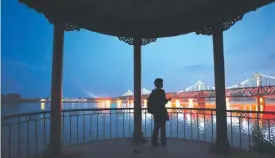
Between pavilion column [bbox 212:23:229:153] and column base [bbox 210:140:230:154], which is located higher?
pavilion column [bbox 212:23:229:153]

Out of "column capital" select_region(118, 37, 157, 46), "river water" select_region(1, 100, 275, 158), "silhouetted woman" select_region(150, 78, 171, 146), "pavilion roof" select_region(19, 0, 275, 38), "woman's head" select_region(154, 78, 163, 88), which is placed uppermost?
"pavilion roof" select_region(19, 0, 275, 38)

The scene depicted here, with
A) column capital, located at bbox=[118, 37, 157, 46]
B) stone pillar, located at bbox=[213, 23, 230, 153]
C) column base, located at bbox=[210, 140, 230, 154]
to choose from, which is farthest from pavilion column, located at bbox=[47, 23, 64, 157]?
stone pillar, located at bbox=[213, 23, 230, 153]

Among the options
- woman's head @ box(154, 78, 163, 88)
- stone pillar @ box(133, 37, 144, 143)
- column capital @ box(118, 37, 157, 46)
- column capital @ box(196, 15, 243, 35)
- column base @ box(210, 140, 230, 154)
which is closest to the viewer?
column base @ box(210, 140, 230, 154)

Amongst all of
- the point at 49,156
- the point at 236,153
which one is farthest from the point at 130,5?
the point at 236,153

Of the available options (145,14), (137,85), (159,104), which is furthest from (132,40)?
(159,104)

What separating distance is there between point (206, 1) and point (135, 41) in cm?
255

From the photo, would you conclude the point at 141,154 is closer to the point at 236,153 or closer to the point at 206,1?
the point at 236,153

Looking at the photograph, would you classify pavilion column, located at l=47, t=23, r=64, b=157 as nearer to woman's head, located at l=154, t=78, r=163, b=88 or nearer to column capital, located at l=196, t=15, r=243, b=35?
woman's head, located at l=154, t=78, r=163, b=88

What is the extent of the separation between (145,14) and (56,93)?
9.72 feet

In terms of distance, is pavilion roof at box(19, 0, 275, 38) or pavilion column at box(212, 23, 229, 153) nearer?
pavilion roof at box(19, 0, 275, 38)

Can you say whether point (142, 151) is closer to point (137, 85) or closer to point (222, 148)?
point (222, 148)

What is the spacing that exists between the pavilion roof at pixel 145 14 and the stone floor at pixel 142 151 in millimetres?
3004

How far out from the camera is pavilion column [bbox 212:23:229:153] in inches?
208

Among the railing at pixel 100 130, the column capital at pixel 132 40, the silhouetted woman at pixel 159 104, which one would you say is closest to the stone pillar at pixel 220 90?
the railing at pixel 100 130
